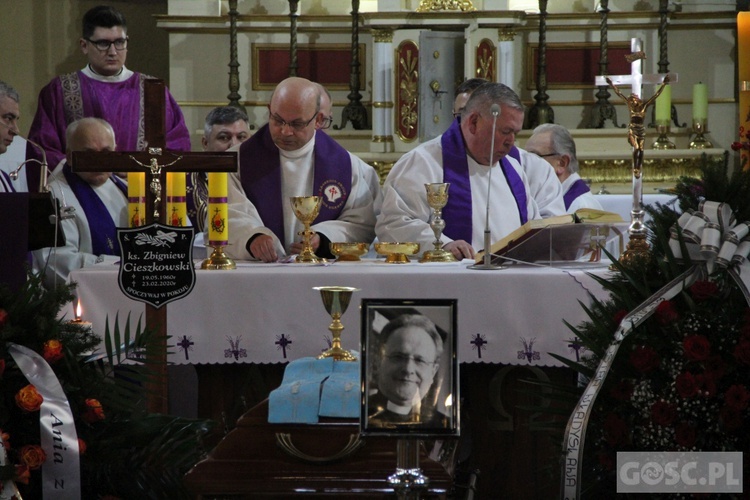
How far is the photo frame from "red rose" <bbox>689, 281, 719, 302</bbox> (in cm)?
72

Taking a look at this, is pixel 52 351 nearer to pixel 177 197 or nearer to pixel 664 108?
pixel 177 197

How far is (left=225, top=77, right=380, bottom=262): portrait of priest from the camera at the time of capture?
5.12 meters

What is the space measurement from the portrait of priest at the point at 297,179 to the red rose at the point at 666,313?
278cm


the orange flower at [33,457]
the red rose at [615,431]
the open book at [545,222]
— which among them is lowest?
the orange flower at [33,457]

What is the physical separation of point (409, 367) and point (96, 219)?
3.68 meters

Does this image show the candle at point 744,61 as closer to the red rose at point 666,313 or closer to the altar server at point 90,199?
the altar server at point 90,199

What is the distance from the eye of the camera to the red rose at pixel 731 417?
7.47 feet

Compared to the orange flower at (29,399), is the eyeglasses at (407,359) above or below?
above

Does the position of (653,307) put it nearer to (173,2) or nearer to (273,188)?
(273,188)

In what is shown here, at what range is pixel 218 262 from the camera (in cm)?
430

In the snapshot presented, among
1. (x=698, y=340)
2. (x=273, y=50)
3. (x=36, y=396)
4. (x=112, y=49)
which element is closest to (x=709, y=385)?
(x=698, y=340)

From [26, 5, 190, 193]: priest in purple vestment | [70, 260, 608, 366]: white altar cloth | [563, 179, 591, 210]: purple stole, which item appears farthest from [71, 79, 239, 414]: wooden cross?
[563, 179, 591, 210]: purple stole

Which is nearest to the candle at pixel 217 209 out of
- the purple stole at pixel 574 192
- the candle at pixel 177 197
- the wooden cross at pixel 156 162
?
the candle at pixel 177 197

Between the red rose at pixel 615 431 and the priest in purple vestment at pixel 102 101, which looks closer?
the red rose at pixel 615 431
